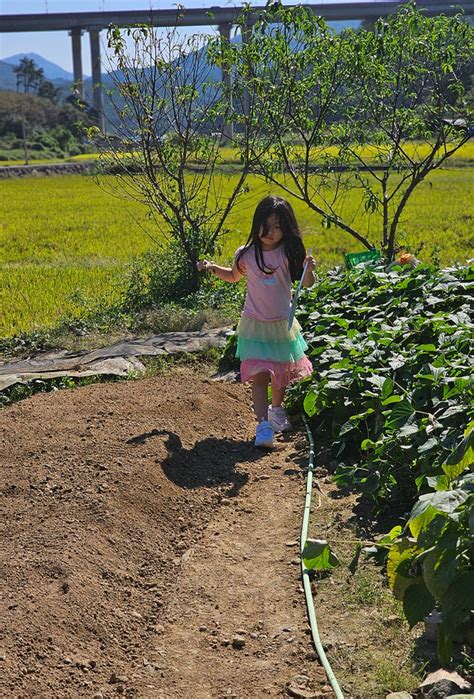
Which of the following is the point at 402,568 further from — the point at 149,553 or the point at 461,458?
the point at 149,553

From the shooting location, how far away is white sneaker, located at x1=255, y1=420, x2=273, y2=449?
17.3 feet

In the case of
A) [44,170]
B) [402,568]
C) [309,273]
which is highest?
[309,273]

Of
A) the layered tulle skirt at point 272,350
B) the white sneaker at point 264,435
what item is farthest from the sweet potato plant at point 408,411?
the white sneaker at point 264,435

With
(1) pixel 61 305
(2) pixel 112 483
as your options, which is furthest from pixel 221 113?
(2) pixel 112 483

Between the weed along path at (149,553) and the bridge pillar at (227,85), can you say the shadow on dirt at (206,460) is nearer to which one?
the weed along path at (149,553)

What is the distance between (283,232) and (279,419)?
1045mm

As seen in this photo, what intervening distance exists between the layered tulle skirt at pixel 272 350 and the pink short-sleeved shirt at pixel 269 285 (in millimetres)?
57

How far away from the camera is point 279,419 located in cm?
554

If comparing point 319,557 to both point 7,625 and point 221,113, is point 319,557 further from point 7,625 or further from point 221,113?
point 221,113

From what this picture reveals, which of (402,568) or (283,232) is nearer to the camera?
(402,568)

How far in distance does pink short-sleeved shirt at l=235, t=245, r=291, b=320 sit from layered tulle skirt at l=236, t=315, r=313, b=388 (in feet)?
0.19

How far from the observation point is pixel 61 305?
10125mm

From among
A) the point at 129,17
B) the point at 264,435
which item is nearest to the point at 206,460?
the point at 264,435

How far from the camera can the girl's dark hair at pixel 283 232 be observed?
524 centimetres
